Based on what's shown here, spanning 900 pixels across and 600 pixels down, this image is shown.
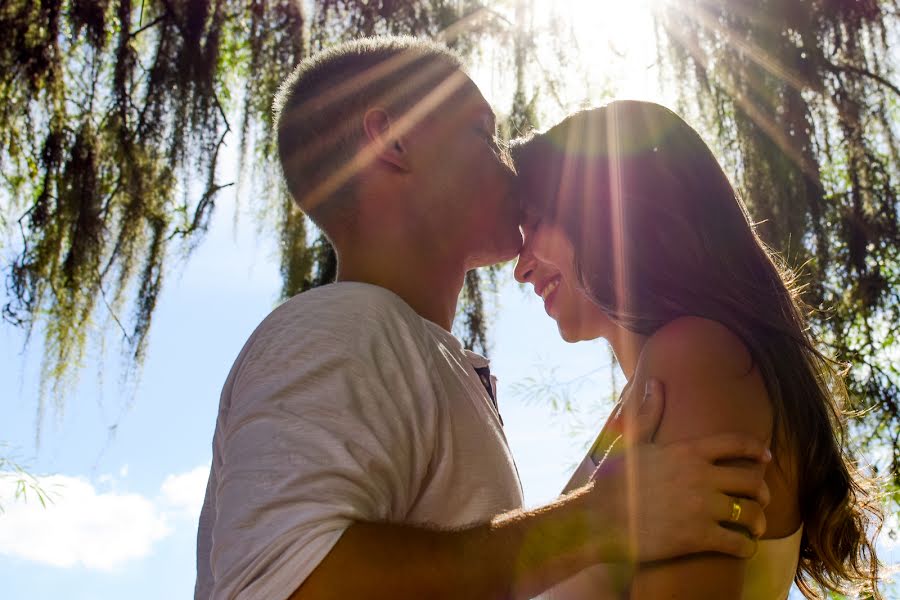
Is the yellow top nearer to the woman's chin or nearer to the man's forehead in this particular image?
the woman's chin

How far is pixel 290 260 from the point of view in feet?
8.57

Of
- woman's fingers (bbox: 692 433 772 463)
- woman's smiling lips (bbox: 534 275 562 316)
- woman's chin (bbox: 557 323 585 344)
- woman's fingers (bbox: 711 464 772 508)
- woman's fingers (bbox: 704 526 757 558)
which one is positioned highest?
woman's smiling lips (bbox: 534 275 562 316)

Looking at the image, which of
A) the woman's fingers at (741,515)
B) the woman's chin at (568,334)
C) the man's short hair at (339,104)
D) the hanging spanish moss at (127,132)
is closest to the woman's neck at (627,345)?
the woman's chin at (568,334)

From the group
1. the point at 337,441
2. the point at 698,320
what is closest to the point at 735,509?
the point at 698,320

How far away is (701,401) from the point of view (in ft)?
3.37

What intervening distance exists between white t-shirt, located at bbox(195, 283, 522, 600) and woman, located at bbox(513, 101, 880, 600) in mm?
214

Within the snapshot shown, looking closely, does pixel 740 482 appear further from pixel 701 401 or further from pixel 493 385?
pixel 493 385

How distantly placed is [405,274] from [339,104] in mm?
309

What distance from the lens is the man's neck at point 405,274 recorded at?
135 centimetres

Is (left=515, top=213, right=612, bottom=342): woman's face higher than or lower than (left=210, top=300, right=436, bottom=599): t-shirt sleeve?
higher

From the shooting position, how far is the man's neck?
135 cm

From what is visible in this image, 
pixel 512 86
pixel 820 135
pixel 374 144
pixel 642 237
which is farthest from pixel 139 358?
pixel 820 135

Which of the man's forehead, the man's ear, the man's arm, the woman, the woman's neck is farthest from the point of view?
the man's forehead

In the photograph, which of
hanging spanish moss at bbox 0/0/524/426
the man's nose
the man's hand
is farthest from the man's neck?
hanging spanish moss at bbox 0/0/524/426
